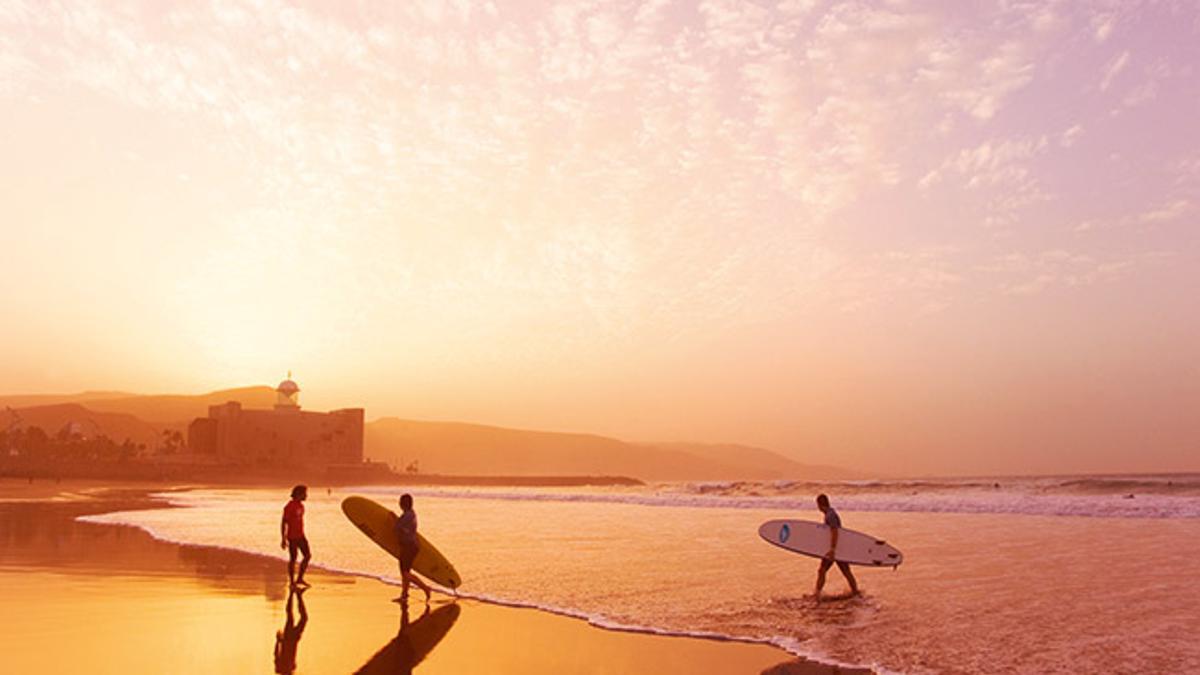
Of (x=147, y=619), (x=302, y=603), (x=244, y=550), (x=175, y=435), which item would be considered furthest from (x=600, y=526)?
(x=175, y=435)

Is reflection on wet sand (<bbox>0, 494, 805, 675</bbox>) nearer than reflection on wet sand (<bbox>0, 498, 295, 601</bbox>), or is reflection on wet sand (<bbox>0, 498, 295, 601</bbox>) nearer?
reflection on wet sand (<bbox>0, 494, 805, 675</bbox>)

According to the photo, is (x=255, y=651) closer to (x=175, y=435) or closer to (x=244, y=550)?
(x=244, y=550)

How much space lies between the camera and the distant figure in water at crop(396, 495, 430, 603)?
46.9 feet

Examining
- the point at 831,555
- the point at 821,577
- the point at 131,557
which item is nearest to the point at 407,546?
the point at 821,577

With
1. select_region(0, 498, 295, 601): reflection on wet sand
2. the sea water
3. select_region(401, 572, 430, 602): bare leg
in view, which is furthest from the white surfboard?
select_region(0, 498, 295, 601): reflection on wet sand

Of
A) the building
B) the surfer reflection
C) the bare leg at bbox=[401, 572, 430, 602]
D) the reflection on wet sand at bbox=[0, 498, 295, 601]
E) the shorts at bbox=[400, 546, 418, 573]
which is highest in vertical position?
the building

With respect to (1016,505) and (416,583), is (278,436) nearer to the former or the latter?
(1016,505)

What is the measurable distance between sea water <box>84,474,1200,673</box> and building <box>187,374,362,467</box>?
125 meters

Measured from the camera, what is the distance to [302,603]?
1377 centimetres

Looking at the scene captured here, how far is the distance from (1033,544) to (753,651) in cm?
1731

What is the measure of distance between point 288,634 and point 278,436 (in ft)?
516

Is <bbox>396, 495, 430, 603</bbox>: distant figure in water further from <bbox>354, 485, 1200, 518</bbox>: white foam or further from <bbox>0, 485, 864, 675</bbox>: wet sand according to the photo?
<bbox>354, 485, 1200, 518</bbox>: white foam

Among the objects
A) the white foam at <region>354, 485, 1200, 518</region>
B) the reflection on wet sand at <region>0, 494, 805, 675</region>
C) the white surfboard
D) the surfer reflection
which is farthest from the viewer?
the white foam at <region>354, 485, 1200, 518</region>

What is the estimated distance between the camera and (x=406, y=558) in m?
14.6
